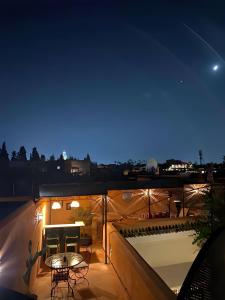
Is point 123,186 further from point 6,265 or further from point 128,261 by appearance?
point 6,265

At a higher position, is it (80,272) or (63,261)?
(63,261)

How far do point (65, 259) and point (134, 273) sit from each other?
269 cm

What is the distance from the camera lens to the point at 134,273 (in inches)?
283

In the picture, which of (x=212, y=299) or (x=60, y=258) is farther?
(x=60, y=258)

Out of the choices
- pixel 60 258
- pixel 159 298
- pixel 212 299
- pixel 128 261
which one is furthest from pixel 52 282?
pixel 212 299

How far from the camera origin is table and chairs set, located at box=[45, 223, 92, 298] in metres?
8.41

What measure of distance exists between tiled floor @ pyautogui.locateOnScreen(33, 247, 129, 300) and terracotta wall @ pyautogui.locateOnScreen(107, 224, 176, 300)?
0.26 metres

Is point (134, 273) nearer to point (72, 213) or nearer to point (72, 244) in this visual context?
point (72, 244)

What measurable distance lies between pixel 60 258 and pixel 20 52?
52.4ft

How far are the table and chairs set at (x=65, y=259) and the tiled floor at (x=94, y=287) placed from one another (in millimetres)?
182

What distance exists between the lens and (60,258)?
899cm

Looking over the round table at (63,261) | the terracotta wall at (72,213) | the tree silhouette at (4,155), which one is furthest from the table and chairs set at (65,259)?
the tree silhouette at (4,155)

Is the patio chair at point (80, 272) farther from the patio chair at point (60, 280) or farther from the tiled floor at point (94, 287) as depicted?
the patio chair at point (60, 280)

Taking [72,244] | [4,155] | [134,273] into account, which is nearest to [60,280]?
[134,273]
